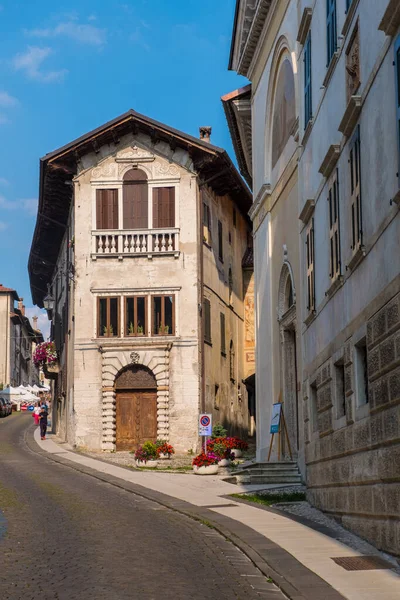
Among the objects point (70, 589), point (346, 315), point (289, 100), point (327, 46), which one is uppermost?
point (289, 100)

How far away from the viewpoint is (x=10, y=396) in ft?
302

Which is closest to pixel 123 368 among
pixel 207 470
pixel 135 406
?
pixel 135 406

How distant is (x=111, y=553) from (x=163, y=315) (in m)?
27.0

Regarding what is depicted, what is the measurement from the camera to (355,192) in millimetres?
14117

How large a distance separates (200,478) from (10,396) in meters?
67.3

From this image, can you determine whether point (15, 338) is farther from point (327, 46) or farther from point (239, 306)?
point (327, 46)

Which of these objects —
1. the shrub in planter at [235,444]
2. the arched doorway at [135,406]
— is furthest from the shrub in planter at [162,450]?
the arched doorway at [135,406]

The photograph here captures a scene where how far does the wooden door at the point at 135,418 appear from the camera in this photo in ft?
127

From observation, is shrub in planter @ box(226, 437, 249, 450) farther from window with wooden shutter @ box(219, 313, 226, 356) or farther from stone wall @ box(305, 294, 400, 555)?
stone wall @ box(305, 294, 400, 555)

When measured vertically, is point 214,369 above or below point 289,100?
below

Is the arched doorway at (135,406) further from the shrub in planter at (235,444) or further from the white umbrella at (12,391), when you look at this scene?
the white umbrella at (12,391)

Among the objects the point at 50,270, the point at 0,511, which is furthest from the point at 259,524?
the point at 50,270

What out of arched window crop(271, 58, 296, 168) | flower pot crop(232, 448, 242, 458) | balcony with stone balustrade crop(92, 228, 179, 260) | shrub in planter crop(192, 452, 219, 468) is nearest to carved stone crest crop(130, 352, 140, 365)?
balcony with stone balustrade crop(92, 228, 179, 260)

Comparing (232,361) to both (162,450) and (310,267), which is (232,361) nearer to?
(162,450)
